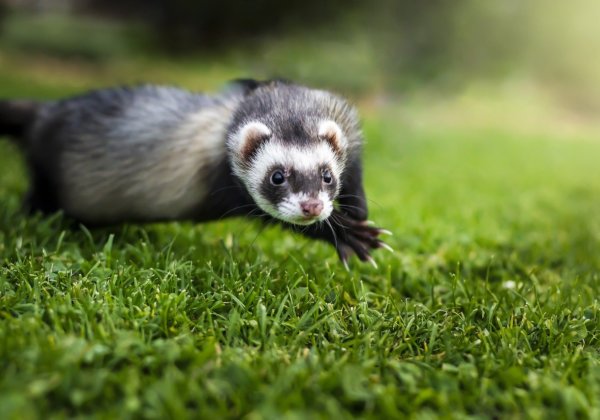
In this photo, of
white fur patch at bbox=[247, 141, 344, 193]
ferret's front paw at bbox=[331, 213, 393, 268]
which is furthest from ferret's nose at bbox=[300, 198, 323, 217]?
ferret's front paw at bbox=[331, 213, 393, 268]

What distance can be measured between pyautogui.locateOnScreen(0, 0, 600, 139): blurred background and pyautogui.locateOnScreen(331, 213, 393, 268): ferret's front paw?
21.3 feet

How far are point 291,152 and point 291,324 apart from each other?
1.03 m

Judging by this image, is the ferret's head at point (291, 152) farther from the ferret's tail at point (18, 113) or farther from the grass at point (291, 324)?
the ferret's tail at point (18, 113)

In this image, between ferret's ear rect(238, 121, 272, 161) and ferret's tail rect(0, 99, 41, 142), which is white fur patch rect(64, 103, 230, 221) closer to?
ferret's ear rect(238, 121, 272, 161)


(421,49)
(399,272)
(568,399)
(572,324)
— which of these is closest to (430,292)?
(399,272)

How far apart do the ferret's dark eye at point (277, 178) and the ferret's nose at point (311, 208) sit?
27cm

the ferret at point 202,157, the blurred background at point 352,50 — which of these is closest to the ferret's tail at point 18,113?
the ferret at point 202,157

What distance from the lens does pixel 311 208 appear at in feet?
10.6

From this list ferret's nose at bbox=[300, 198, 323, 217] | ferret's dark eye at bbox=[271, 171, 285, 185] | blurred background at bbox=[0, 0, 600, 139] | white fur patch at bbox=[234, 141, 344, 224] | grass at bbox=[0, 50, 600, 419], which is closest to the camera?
grass at bbox=[0, 50, 600, 419]

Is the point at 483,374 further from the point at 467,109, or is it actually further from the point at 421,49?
the point at 467,109

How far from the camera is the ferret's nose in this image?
10.6 feet

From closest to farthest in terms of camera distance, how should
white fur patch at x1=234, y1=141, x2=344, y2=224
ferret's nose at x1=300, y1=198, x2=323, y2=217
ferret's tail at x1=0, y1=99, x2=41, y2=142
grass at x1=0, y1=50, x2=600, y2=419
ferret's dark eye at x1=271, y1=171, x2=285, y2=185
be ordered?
grass at x1=0, y1=50, x2=600, y2=419 → ferret's nose at x1=300, y1=198, x2=323, y2=217 → white fur patch at x1=234, y1=141, x2=344, y2=224 → ferret's dark eye at x1=271, y1=171, x2=285, y2=185 → ferret's tail at x1=0, y1=99, x2=41, y2=142

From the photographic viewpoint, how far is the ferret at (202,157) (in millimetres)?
3484

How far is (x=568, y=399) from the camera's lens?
2.36 m
